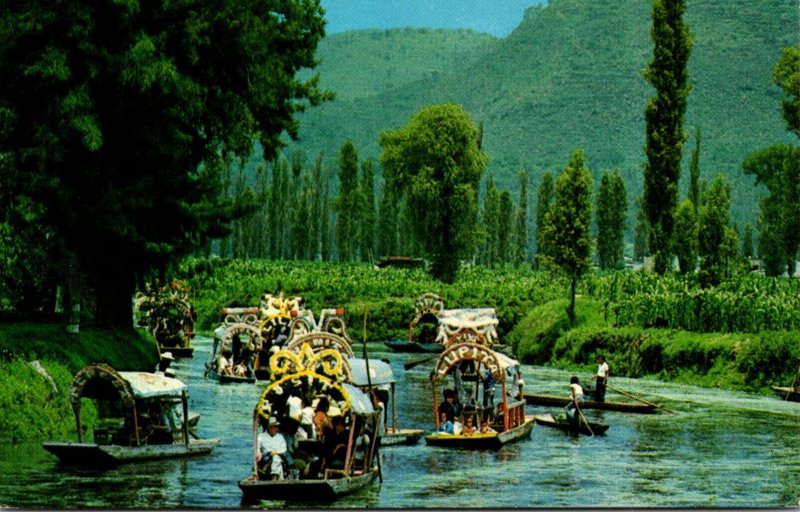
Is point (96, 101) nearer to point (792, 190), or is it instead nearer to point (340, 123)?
point (792, 190)

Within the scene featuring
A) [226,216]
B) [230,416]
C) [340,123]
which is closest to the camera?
[226,216]

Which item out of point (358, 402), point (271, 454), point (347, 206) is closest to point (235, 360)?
point (347, 206)

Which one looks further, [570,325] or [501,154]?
[501,154]

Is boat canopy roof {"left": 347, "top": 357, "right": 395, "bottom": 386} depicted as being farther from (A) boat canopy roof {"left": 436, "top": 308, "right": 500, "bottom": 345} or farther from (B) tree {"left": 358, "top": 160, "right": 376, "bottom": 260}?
(A) boat canopy roof {"left": 436, "top": 308, "right": 500, "bottom": 345}

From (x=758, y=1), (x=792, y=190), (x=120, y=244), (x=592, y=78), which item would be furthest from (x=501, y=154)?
(x=120, y=244)

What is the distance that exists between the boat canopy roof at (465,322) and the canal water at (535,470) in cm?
927

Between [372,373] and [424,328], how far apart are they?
19.2 metres

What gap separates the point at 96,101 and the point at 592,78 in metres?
89.9

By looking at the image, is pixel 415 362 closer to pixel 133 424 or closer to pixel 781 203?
pixel 781 203

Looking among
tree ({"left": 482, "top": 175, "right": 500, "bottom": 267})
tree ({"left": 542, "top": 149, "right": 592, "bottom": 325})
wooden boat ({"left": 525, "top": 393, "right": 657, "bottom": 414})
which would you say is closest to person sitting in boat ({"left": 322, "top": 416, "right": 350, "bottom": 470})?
wooden boat ({"left": 525, "top": 393, "right": 657, "bottom": 414})

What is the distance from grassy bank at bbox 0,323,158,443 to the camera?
25.3 m

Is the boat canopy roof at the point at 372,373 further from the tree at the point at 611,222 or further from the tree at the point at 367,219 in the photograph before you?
the tree at the point at 611,222

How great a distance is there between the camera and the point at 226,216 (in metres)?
31.2

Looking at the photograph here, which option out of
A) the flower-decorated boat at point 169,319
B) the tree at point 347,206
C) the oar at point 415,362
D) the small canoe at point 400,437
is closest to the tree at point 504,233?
the tree at point 347,206
